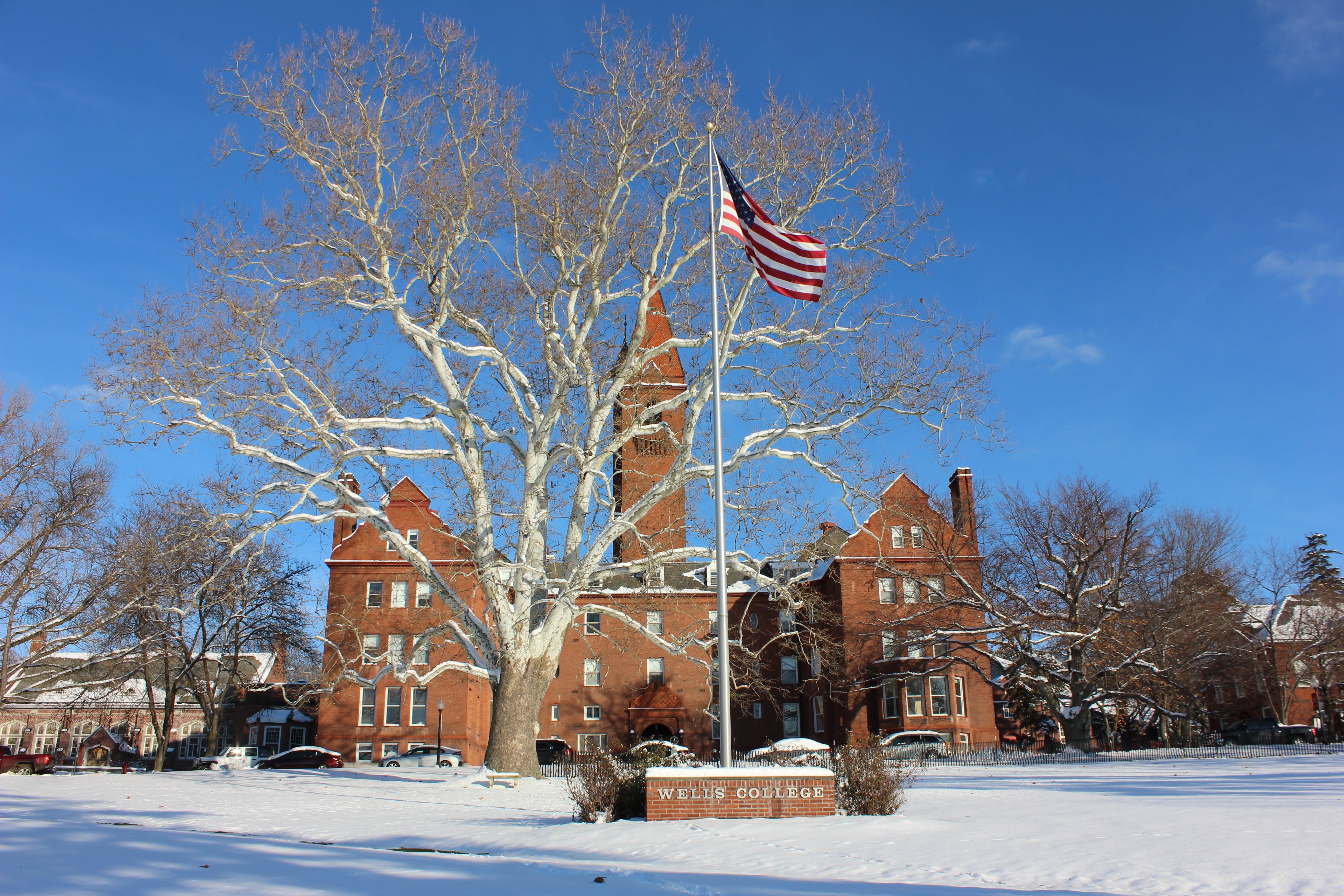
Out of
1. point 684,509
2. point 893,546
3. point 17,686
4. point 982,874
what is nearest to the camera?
point 982,874

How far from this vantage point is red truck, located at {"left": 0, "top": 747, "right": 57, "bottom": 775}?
108ft

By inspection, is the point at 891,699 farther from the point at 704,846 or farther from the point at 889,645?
the point at 704,846

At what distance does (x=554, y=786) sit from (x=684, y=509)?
834 cm

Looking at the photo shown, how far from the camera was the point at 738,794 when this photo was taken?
13.5 m

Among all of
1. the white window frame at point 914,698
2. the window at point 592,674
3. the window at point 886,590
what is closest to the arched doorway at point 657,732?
the window at point 592,674

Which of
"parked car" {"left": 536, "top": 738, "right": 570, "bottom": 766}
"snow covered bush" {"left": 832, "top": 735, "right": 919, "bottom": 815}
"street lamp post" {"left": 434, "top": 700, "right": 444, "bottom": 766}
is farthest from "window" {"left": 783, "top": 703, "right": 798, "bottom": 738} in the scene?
"snow covered bush" {"left": 832, "top": 735, "right": 919, "bottom": 815}

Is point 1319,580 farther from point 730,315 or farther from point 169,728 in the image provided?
point 169,728

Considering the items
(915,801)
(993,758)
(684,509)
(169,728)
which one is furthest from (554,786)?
(169,728)

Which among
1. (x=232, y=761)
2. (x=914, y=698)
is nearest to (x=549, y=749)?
(x=232, y=761)

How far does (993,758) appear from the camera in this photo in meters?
34.4

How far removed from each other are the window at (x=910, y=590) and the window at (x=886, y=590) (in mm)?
670

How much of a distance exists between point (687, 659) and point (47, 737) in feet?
177

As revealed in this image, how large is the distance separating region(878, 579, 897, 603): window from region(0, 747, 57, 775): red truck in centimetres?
3705

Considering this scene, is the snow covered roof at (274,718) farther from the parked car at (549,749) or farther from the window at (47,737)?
the parked car at (549,749)
